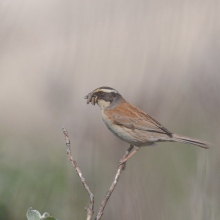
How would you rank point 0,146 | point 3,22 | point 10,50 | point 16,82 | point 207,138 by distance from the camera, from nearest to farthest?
point 207,138 → point 0,146 → point 3,22 → point 10,50 → point 16,82

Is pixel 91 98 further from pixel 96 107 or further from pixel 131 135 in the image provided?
pixel 96 107

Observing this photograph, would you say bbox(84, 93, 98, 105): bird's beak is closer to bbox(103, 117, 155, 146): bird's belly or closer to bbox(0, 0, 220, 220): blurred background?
bbox(103, 117, 155, 146): bird's belly

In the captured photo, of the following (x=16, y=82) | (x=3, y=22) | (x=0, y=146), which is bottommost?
(x=0, y=146)

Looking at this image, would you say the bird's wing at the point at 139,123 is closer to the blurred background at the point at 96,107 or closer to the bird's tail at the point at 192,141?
the bird's tail at the point at 192,141

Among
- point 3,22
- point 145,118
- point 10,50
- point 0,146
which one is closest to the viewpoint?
point 145,118

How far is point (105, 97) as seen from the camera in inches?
87.8

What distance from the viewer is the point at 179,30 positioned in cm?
344

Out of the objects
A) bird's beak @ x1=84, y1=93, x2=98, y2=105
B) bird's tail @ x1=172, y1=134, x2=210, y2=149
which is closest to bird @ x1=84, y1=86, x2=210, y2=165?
bird's tail @ x1=172, y1=134, x2=210, y2=149

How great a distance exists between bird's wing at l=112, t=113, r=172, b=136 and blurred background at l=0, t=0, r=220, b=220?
22 cm

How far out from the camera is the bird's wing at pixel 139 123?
7.46 ft

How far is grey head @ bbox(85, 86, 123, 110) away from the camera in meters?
2.03

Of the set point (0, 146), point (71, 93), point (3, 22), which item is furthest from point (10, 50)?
point (0, 146)

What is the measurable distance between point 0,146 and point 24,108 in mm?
1099

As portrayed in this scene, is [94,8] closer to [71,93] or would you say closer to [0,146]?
[71,93]
